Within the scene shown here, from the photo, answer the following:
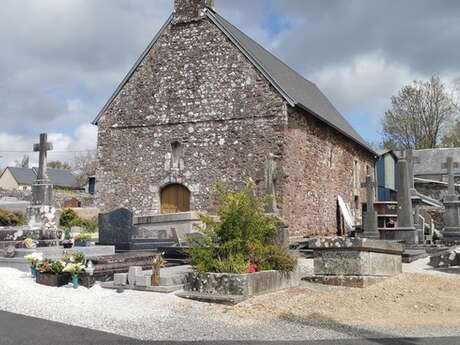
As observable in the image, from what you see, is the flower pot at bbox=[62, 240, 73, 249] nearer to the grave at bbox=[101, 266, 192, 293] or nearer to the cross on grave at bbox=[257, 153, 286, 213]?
the grave at bbox=[101, 266, 192, 293]

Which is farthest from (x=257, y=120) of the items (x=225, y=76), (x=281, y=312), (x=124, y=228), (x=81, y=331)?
(x=81, y=331)

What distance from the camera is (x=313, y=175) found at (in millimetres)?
20969

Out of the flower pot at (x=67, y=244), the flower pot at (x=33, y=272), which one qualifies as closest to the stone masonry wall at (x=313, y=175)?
the flower pot at (x=67, y=244)

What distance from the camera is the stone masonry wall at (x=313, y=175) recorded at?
61.8 ft

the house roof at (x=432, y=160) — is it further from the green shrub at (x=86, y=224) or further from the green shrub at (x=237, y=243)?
the green shrub at (x=237, y=243)

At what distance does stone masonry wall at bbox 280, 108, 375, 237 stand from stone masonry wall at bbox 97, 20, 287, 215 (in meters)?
1.21

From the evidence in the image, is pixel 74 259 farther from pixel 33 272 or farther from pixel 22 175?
pixel 22 175

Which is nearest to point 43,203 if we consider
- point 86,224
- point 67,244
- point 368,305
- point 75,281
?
point 67,244

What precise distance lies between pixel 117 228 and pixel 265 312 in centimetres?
775

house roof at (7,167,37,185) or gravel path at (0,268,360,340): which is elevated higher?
house roof at (7,167,37,185)

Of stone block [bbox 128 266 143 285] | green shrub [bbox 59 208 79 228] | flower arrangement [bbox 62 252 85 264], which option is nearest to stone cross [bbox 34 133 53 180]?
flower arrangement [bbox 62 252 85 264]

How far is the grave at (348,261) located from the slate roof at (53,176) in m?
58.8

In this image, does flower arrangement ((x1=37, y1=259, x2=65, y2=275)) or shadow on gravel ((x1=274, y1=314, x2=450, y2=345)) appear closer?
shadow on gravel ((x1=274, y1=314, x2=450, y2=345))

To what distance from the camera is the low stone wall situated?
7715 mm
